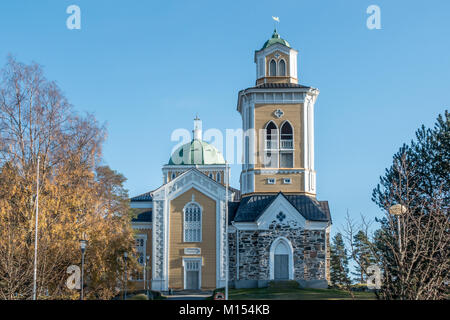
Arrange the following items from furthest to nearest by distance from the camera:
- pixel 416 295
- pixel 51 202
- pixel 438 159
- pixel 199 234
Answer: pixel 199 234, pixel 438 159, pixel 51 202, pixel 416 295

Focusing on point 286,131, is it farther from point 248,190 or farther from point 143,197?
point 143,197

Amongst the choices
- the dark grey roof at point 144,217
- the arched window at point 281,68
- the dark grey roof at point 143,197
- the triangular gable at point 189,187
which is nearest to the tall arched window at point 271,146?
the triangular gable at point 189,187

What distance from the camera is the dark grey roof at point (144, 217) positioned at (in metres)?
54.2

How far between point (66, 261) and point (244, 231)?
17938 mm

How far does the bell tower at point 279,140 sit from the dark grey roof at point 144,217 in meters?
8.02

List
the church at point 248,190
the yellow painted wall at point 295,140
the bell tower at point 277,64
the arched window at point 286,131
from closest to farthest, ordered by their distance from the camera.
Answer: the church at point 248,190, the yellow painted wall at point 295,140, the arched window at point 286,131, the bell tower at point 277,64

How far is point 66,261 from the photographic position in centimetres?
3391

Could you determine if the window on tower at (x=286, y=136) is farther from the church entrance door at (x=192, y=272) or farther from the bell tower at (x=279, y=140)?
the church entrance door at (x=192, y=272)

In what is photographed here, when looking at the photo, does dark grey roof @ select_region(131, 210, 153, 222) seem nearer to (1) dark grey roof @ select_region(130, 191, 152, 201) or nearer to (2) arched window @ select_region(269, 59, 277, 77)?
(1) dark grey roof @ select_region(130, 191, 152, 201)

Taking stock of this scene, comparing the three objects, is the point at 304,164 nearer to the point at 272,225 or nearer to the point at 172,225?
the point at 272,225

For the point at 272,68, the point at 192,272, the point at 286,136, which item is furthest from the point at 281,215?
the point at 272,68

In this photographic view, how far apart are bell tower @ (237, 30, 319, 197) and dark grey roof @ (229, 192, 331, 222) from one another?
603 millimetres

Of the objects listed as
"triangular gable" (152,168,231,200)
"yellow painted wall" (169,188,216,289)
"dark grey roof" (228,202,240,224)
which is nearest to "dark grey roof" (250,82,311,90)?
"triangular gable" (152,168,231,200)
